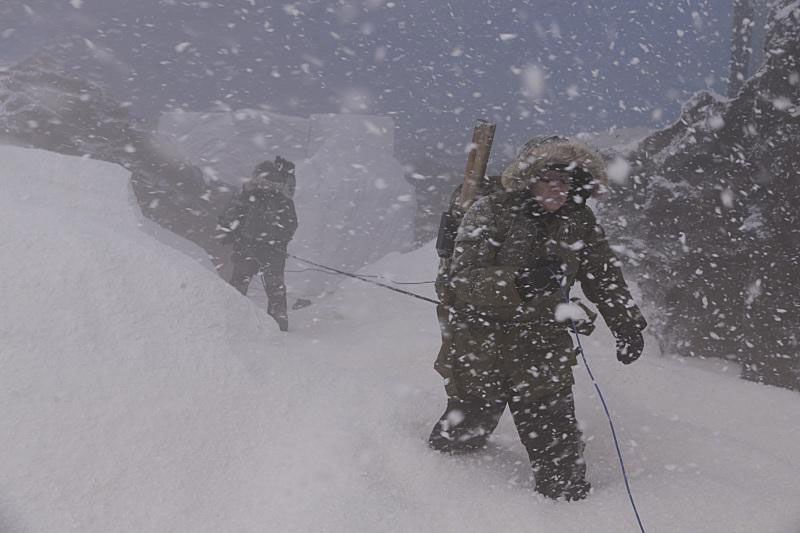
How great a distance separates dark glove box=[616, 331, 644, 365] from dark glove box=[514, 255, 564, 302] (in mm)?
489

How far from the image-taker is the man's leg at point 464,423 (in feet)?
8.63

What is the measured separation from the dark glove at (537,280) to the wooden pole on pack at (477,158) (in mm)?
508

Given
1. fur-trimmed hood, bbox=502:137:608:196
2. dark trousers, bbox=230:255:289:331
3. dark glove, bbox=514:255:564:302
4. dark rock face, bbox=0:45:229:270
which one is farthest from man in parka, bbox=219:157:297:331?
dark rock face, bbox=0:45:229:270

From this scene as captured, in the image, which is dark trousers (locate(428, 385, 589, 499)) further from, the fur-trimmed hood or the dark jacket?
the dark jacket

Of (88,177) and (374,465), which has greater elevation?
(374,465)

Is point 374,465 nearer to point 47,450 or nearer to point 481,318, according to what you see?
point 481,318

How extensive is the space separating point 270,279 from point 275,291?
0.48ft

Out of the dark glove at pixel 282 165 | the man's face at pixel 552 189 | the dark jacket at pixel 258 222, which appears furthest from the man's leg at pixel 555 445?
the dark glove at pixel 282 165

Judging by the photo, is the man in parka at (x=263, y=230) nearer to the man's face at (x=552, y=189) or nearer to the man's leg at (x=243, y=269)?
the man's leg at (x=243, y=269)

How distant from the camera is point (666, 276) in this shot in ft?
18.1

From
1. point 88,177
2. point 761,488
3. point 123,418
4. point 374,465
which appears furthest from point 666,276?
point 88,177

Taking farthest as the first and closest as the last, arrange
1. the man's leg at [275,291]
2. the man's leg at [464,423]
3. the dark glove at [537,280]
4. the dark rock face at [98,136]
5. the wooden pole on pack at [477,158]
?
the dark rock face at [98,136] → the man's leg at [275,291] → the man's leg at [464,423] → the wooden pole on pack at [477,158] → the dark glove at [537,280]

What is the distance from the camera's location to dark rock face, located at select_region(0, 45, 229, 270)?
40.6 ft

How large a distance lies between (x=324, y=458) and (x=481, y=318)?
93 cm
